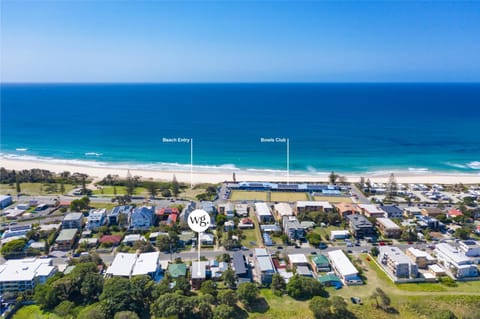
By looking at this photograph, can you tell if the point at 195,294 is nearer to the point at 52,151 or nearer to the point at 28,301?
the point at 28,301

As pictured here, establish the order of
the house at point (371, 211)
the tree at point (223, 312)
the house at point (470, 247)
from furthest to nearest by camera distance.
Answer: the house at point (371, 211), the house at point (470, 247), the tree at point (223, 312)

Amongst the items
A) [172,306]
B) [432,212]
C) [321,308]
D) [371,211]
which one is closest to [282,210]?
[371,211]

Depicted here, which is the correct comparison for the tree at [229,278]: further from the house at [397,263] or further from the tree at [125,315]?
the house at [397,263]

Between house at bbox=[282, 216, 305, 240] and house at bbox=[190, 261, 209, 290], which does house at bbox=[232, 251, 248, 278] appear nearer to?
house at bbox=[190, 261, 209, 290]

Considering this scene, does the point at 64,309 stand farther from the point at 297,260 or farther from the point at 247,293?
the point at 297,260

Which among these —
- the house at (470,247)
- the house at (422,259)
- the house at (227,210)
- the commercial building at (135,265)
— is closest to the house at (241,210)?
the house at (227,210)

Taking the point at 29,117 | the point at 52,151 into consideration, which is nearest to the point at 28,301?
the point at 52,151

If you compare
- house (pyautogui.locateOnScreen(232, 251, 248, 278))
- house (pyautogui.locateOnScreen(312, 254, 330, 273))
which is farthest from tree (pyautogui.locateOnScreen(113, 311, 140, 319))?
house (pyautogui.locateOnScreen(312, 254, 330, 273))
